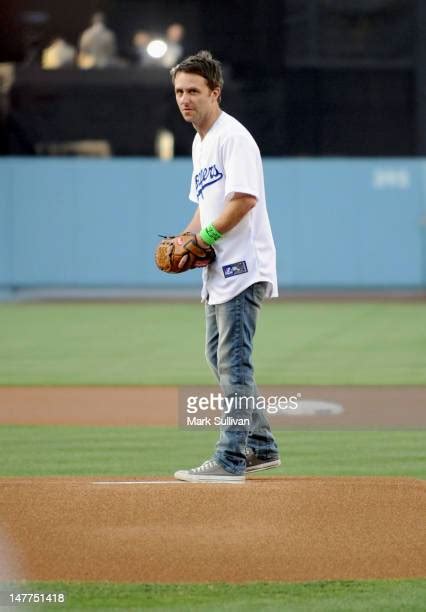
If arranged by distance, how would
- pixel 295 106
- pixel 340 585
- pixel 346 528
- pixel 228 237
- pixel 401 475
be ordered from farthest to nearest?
1. pixel 295 106
2. pixel 401 475
3. pixel 228 237
4. pixel 346 528
5. pixel 340 585

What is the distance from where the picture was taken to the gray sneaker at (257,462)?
22.4ft

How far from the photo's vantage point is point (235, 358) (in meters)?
6.46

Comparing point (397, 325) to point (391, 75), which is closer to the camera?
point (397, 325)

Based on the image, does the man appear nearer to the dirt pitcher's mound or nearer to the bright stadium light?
the dirt pitcher's mound

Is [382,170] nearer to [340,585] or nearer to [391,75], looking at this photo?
[391,75]

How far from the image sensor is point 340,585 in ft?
16.5

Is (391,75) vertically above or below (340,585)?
above

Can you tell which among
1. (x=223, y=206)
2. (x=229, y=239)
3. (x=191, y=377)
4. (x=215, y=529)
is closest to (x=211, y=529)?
(x=215, y=529)

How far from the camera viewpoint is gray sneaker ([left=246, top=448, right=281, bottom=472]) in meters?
6.82

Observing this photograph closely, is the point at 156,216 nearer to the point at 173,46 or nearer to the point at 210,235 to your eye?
the point at 173,46

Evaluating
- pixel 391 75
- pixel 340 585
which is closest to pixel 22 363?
pixel 340 585

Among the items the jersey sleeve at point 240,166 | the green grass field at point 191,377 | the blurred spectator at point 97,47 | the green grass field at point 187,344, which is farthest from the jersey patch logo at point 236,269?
the blurred spectator at point 97,47

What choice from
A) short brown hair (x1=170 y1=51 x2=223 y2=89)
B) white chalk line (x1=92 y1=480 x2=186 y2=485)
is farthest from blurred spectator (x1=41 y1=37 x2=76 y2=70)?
white chalk line (x1=92 y1=480 x2=186 y2=485)

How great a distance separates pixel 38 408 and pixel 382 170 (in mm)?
14445
